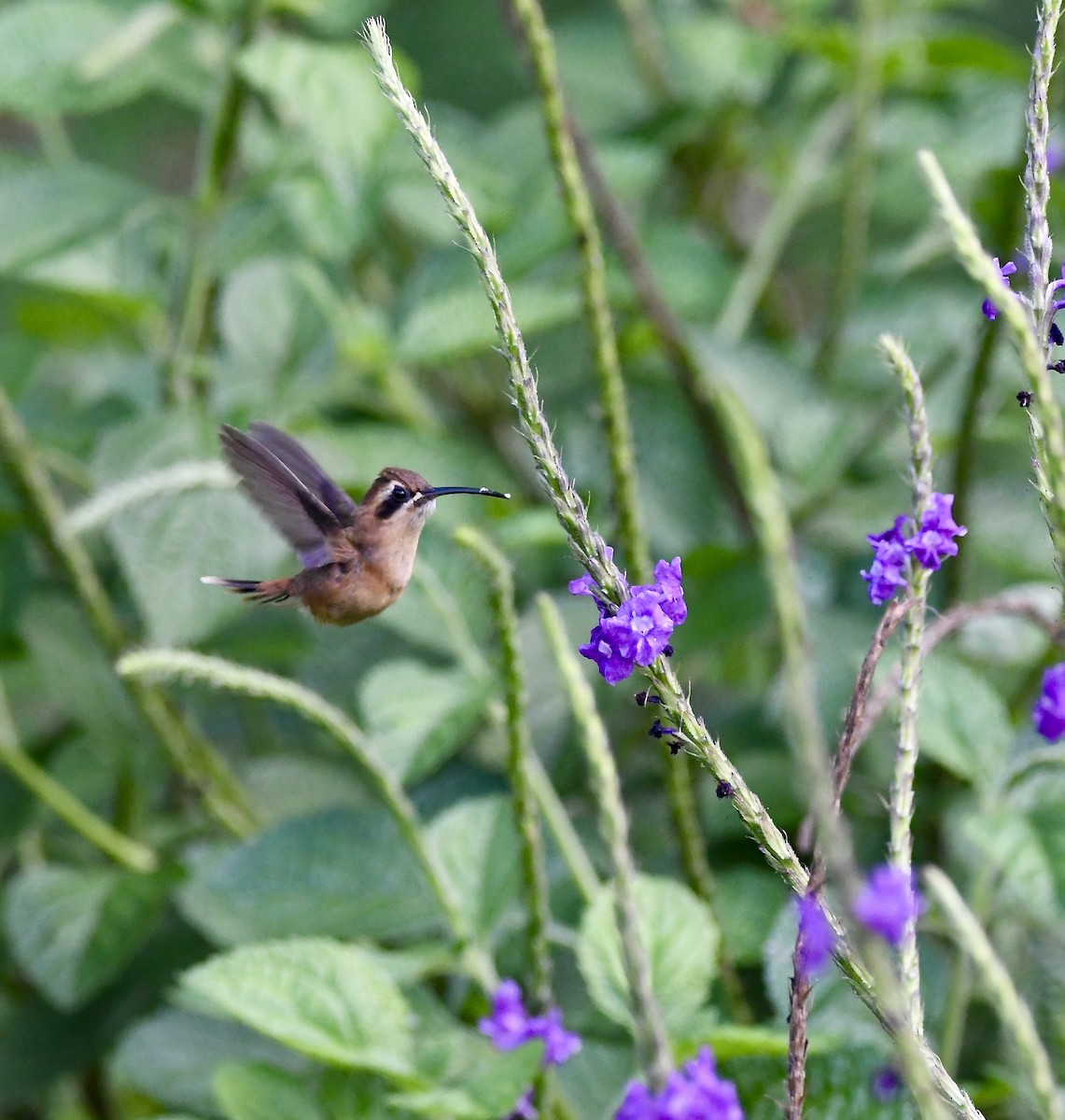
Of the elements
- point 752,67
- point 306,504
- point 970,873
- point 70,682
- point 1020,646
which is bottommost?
point 970,873

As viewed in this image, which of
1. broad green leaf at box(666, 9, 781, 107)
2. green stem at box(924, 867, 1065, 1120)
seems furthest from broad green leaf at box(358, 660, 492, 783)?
broad green leaf at box(666, 9, 781, 107)

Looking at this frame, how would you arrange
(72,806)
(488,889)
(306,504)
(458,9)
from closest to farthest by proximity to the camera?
1. (306,504)
2. (488,889)
3. (72,806)
4. (458,9)

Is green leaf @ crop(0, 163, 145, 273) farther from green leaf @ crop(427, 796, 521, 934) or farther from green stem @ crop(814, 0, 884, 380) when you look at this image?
green stem @ crop(814, 0, 884, 380)

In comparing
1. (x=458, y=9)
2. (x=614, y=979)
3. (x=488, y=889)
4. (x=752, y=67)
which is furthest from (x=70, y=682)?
(x=458, y=9)

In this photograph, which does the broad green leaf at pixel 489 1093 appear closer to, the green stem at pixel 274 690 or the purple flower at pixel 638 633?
the green stem at pixel 274 690

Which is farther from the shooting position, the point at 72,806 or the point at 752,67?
the point at 752,67

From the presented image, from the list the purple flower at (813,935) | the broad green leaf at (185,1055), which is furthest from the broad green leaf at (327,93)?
the purple flower at (813,935)

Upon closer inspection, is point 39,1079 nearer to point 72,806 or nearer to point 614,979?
point 72,806
